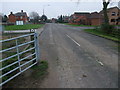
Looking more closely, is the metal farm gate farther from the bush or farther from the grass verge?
the bush

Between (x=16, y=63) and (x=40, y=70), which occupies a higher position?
(x=16, y=63)

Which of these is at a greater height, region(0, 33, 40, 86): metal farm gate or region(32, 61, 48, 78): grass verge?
region(0, 33, 40, 86): metal farm gate

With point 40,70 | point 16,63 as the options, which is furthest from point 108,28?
point 16,63

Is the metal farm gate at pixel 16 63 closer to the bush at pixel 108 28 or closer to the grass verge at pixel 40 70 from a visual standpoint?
the grass verge at pixel 40 70

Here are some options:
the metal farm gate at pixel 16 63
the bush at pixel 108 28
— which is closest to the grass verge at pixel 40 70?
the metal farm gate at pixel 16 63

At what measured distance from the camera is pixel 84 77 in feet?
15.4

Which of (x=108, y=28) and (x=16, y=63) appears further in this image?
(x=108, y=28)

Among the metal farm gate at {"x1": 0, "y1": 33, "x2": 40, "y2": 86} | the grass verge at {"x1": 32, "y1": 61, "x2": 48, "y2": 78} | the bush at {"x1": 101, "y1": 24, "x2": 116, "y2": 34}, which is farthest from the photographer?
the bush at {"x1": 101, "y1": 24, "x2": 116, "y2": 34}

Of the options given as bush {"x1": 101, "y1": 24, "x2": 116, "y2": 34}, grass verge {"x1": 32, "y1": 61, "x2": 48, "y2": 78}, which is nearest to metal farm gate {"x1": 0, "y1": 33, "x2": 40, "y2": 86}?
grass verge {"x1": 32, "y1": 61, "x2": 48, "y2": 78}

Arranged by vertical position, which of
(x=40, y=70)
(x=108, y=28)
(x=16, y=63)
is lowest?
(x=40, y=70)

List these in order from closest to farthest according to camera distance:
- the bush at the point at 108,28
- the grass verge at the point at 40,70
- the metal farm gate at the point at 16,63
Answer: the metal farm gate at the point at 16,63 < the grass verge at the point at 40,70 < the bush at the point at 108,28

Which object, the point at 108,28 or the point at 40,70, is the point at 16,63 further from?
the point at 108,28

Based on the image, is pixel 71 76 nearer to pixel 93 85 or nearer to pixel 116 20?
pixel 93 85

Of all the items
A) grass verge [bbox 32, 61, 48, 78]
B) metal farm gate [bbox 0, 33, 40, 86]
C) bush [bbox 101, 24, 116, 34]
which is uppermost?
bush [bbox 101, 24, 116, 34]
